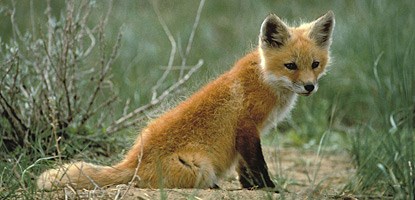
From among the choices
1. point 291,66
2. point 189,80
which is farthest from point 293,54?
point 189,80

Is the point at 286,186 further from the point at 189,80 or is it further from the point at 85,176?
the point at 189,80

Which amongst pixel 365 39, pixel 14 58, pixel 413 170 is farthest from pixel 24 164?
pixel 365 39

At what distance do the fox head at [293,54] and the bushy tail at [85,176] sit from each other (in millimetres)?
1191

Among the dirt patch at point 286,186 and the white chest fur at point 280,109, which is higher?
the white chest fur at point 280,109

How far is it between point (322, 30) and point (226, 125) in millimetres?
1045

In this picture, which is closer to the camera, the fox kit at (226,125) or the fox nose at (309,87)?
the fox kit at (226,125)

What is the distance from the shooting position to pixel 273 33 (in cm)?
560

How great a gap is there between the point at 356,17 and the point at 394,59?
2886 mm

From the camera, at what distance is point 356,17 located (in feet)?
33.3

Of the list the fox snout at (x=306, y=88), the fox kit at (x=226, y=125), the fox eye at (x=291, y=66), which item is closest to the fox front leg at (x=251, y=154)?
the fox kit at (x=226, y=125)

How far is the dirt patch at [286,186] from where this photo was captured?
4809 mm

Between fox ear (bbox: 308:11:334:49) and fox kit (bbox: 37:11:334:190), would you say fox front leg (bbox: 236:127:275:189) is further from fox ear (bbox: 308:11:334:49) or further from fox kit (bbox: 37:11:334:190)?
fox ear (bbox: 308:11:334:49)

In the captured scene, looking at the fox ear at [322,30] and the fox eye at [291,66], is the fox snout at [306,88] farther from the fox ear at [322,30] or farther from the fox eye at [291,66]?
the fox ear at [322,30]

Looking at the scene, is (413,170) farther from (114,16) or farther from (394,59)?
(114,16)
